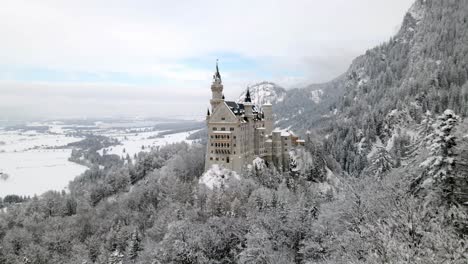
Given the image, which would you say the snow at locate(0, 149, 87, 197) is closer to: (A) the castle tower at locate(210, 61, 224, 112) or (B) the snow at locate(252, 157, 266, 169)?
(A) the castle tower at locate(210, 61, 224, 112)

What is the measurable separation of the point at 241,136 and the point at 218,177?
10910mm

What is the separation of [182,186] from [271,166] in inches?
916

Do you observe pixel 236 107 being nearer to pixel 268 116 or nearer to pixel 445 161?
pixel 268 116

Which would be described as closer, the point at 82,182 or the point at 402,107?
the point at 82,182

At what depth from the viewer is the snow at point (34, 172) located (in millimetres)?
131750

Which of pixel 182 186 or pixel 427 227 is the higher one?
pixel 427 227

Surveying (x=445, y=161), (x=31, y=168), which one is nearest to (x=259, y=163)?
(x=445, y=161)

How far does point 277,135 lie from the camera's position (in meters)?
90.4

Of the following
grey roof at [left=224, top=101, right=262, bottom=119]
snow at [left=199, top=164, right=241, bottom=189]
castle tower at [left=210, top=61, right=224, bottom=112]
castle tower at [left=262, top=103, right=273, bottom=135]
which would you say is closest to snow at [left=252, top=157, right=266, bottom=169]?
snow at [left=199, top=164, right=241, bottom=189]

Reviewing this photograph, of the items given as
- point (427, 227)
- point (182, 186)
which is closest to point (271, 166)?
point (182, 186)

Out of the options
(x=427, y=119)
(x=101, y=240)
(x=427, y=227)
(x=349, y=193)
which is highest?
(x=427, y=119)

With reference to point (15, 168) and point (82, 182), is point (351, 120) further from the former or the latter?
point (15, 168)

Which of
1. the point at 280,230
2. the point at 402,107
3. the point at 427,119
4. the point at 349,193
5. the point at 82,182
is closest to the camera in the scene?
the point at 427,119

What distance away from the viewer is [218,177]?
79250mm
